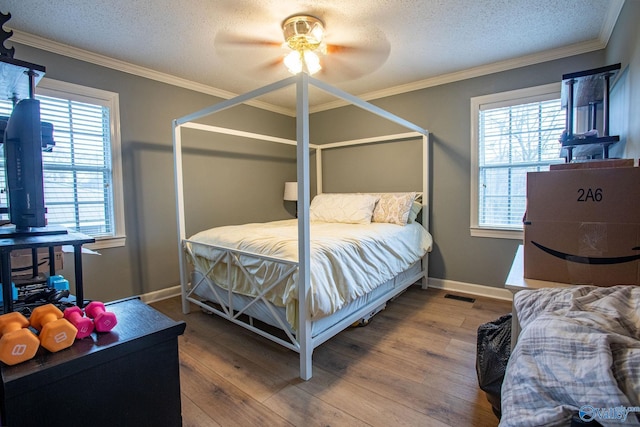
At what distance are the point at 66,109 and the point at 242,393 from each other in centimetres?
264

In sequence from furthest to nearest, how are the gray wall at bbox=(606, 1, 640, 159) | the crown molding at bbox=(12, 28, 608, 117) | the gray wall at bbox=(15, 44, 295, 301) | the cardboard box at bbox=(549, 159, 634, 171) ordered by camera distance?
the gray wall at bbox=(15, 44, 295, 301) → the crown molding at bbox=(12, 28, 608, 117) → the gray wall at bbox=(606, 1, 640, 159) → the cardboard box at bbox=(549, 159, 634, 171)

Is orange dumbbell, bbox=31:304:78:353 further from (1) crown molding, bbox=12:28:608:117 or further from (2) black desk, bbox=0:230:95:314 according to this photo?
(1) crown molding, bbox=12:28:608:117

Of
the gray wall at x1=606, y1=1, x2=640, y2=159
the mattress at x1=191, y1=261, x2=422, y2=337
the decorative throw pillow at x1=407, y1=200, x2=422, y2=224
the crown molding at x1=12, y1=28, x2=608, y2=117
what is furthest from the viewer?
the decorative throw pillow at x1=407, y1=200, x2=422, y2=224

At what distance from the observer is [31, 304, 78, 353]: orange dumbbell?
2.40 ft

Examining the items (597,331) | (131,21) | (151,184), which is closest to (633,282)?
(597,331)

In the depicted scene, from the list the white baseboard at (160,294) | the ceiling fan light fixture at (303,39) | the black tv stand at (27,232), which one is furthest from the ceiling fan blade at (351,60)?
the white baseboard at (160,294)

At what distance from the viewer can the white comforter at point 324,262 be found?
1.83m

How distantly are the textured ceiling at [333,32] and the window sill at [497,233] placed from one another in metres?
1.60

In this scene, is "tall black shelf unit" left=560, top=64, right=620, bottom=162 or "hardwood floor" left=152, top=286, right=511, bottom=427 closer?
"hardwood floor" left=152, top=286, right=511, bottom=427

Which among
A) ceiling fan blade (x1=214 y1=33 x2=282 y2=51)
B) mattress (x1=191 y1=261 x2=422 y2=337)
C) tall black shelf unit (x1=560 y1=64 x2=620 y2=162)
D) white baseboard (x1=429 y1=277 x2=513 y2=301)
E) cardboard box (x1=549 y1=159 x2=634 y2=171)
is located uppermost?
ceiling fan blade (x1=214 y1=33 x2=282 y2=51)

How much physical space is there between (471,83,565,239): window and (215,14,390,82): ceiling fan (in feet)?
4.16

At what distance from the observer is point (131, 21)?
82.8 inches

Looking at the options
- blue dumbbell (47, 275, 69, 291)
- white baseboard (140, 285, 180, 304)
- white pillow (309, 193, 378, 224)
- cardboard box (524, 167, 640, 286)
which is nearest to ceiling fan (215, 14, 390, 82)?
white pillow (309, 193, 378, 224)

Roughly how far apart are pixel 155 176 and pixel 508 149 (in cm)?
353
